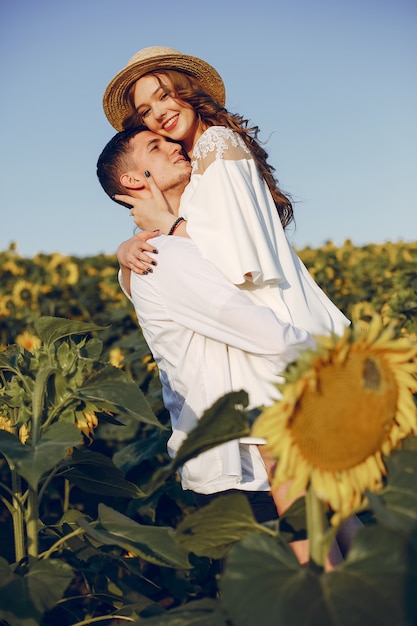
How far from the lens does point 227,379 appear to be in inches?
72.9

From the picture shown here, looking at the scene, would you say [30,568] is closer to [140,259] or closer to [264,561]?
[264,561]

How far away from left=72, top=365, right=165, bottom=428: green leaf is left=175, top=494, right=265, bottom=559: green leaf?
0.81 ft

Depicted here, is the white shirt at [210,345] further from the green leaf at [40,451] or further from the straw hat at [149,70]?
the straw hat at [149,70]

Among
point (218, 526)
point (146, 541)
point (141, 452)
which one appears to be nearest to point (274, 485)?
point (218, 526)

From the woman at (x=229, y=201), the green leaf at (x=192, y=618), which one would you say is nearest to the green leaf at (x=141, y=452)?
the woman at (x=229, y=201)

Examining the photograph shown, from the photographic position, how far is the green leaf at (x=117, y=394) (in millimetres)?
1489

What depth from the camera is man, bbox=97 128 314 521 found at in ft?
5.66

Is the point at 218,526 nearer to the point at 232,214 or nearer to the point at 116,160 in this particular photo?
the point at 232,214

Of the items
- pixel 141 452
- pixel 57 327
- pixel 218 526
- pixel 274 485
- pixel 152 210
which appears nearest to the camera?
pixel 274 485

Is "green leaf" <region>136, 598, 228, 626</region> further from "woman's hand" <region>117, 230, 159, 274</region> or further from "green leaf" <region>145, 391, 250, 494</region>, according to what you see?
"woman's hand" <region>117, 230, 159, 274</region>

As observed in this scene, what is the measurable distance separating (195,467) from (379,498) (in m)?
0.81

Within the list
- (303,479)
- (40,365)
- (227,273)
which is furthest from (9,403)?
(303,479)

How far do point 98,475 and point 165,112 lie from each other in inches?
47.6

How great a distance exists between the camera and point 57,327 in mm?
1738
